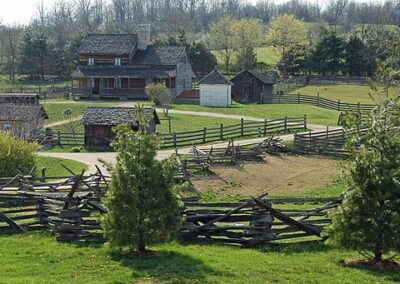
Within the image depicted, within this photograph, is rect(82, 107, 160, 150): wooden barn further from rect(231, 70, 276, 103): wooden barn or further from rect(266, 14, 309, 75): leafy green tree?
rect(266, 14, 309, 75): leafy green tree

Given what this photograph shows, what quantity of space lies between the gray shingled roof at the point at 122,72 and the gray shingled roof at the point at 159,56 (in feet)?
3.29

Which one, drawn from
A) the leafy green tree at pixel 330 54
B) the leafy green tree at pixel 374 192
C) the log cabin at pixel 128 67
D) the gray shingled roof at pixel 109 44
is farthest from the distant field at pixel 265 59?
the leafy green tree at pixel 374 192

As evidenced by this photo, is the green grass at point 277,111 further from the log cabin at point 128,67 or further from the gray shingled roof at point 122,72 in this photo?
the log cabin at point 128,67

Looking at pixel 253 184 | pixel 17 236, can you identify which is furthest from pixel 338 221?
pixel 253 184

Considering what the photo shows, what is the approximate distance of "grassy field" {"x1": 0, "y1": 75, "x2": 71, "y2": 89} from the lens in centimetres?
8772

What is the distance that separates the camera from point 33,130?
4384 centimetres

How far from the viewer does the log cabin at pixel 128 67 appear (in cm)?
6969

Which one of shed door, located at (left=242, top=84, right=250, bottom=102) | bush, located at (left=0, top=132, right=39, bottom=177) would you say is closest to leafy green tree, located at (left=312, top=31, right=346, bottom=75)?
shed door, located at (left=242, top=84, right=250, bottom=102)

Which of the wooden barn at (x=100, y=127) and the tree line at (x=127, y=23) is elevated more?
the tree line at (x=127, y=23)

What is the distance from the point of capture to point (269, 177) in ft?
104

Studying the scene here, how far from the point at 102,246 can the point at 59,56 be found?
8459 cm

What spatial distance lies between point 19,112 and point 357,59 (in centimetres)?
5921

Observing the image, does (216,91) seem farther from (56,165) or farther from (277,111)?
(56,165)

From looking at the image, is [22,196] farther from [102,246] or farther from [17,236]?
[102,246]
